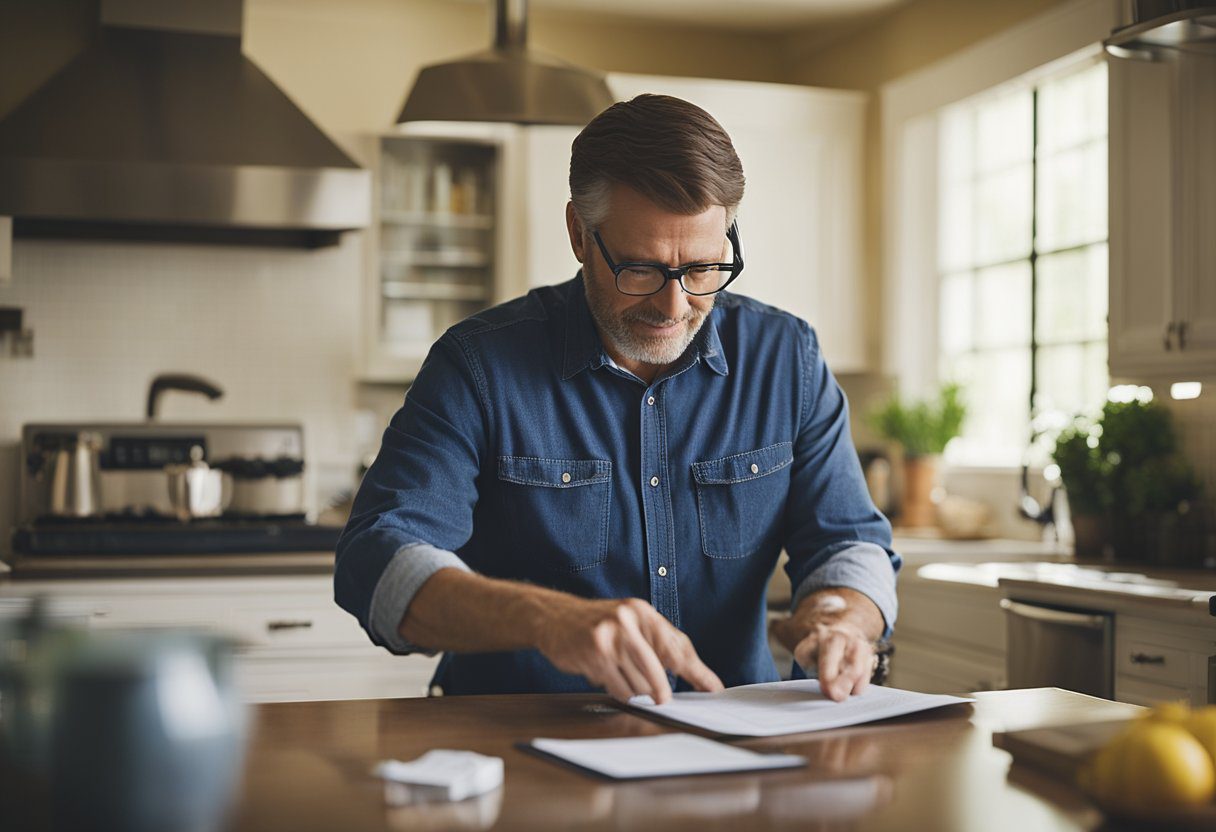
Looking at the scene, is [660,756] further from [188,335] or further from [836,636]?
[188,335]

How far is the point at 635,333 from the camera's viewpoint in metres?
1.75

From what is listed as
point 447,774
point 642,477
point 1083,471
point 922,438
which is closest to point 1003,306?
point 922,438

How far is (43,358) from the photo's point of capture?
4516 mm

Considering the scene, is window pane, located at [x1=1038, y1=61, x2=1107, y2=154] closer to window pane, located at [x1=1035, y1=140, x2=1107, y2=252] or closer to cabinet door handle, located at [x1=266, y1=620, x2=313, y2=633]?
window pane, located at [x1=1035, y1=140, x2=1107, y2=252]

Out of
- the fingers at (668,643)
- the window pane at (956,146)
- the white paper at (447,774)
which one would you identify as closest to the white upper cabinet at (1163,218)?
the window pane at (956,146)

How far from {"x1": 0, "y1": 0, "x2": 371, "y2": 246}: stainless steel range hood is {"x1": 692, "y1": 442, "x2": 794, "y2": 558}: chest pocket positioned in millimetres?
2463

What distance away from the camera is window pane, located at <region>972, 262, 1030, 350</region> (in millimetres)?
4559

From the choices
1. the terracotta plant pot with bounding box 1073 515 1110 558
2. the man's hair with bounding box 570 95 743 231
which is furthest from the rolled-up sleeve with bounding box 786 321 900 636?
the terracotta plant pot with bounding box 1073 515 1110 558

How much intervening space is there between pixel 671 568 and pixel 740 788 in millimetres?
723

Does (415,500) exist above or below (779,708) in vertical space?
above

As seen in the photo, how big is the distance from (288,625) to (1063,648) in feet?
6.35

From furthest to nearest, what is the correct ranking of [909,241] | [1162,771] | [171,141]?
[909,241]
[171,141]
[1162,771]

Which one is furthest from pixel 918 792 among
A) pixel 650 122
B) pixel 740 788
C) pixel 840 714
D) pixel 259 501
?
pixel 259 501

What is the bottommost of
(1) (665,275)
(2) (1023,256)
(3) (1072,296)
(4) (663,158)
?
(1) (665,275)
